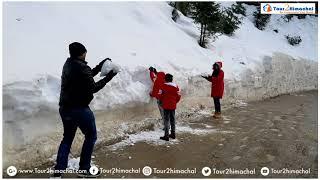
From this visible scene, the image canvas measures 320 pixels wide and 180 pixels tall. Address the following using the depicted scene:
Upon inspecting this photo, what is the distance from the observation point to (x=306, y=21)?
83.9 feet

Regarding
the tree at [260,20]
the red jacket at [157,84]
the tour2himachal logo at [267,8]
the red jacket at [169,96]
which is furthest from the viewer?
the tree at [260,20]

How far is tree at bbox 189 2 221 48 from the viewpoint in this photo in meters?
14.6

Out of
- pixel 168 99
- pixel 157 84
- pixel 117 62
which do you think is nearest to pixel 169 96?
pixel 168 99

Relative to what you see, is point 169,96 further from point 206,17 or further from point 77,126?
point 206,17

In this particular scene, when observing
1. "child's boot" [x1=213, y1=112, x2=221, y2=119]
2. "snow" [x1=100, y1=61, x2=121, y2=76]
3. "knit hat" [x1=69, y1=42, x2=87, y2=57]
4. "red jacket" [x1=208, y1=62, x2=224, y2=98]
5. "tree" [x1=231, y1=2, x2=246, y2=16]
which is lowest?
"child's boot" [x1=213, y1=112, x2=221, y2=119]

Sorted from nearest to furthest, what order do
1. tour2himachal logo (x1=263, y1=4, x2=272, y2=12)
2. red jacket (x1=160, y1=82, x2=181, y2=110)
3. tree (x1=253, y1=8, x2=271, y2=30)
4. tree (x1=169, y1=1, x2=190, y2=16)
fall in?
red jacket (x1=160, y1=82, x2=181, y2=110)
tour2himachal logo (x1=263, y1=4, x2=272, y2=12)
tree (x1=169, y1=1, x2=190, y2=16)
tree (x1=253, y1=8, x2=271, y2=30)

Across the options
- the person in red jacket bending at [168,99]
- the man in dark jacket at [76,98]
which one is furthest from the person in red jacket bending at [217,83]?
the man in dark jacket at [76,98]

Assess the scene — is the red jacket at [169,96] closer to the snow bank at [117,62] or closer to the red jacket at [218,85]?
the snow bank at [117,62]

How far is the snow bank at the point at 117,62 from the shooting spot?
645 cm

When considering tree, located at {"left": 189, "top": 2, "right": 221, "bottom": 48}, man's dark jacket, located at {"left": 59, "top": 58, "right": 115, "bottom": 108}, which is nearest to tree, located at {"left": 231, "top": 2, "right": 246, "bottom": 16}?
tree, located at {"left": 189, "top": 2, "right": 221, "bottom": 48}

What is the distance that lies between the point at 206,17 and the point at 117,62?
22.1ft

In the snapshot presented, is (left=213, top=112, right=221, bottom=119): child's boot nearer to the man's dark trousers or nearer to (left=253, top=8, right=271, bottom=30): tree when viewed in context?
the man's dark trousers

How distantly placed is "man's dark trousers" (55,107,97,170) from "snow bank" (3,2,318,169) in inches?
34.8

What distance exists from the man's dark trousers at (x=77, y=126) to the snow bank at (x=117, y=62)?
883 mm
